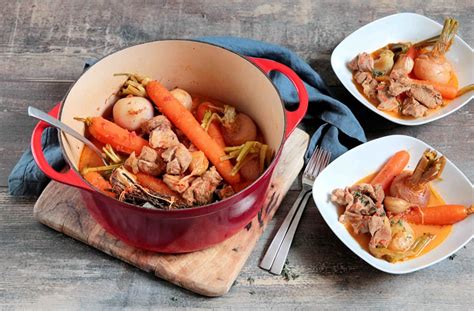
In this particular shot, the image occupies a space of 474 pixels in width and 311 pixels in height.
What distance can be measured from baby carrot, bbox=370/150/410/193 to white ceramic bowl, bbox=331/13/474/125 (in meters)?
0.23

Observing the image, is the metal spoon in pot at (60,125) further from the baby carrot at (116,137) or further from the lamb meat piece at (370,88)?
the lamb meat piece at (370,88)

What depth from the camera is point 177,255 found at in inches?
67.9

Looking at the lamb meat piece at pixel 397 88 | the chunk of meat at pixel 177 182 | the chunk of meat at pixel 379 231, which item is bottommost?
the chunk of meat at pixel 379 231

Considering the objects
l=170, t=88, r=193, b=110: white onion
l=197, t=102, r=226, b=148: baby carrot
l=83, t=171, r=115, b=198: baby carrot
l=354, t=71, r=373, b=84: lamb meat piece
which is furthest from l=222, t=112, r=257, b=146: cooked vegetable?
l=354, t=71, r=373, b=84: lamb meat piece

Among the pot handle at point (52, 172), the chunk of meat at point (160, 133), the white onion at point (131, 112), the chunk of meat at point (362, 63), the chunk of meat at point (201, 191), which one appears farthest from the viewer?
the chunk of meat at point (362, 63)

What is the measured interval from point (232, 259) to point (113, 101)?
574 mm

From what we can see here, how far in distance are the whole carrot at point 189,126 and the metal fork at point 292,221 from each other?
0.21 m

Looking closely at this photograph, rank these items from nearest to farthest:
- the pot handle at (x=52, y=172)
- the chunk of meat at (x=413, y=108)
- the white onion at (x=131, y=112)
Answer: the pot handle at (x=52, y=172)
the white onion at (x=131, y=112)
the chunk of meat at (x=413, y=108)

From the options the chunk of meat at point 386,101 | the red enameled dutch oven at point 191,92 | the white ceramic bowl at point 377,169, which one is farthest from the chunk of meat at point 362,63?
the red enameled dutch oven at point 191,92

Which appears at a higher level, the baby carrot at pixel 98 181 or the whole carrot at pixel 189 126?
the whole carrot at pixel 189 126

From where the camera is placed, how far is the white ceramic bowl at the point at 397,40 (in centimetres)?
214

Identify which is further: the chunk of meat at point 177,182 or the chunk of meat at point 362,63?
the chunk of meat at point 362,63

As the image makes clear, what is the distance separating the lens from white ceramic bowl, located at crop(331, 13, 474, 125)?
2.14 meters

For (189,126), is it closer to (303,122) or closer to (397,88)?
(303,122)
